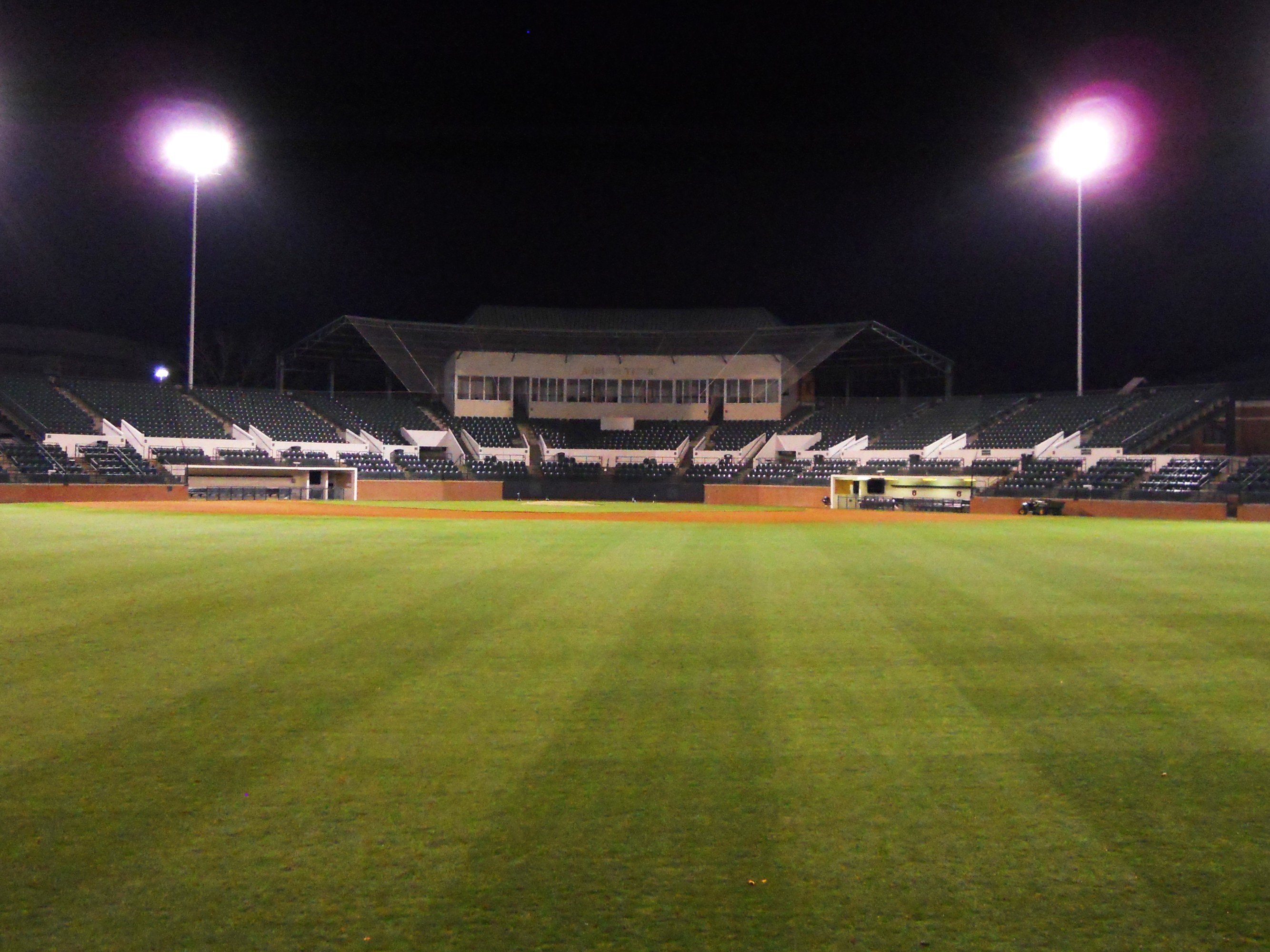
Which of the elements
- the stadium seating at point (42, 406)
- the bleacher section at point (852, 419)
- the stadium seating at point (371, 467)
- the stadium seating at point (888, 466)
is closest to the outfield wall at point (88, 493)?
the stadium seating at point (42, 406)

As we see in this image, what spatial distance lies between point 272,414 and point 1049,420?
46.9 metres

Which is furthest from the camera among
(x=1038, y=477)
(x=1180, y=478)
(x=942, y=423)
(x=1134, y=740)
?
(x=942, y=423)

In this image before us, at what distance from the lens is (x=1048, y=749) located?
588cm

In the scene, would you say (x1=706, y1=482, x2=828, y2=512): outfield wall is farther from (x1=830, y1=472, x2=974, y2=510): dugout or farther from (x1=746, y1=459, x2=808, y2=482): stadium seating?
(x1=830, y1=472, x2=974, y2=510): dugout

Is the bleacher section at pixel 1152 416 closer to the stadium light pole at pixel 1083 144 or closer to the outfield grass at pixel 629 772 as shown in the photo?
the stadium light pole at pixel 1083 144

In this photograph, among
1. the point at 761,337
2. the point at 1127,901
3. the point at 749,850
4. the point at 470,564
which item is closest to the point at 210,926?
the point at 749,850

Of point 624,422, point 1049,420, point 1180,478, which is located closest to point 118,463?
point 624,422

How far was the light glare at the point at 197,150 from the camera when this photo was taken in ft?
151

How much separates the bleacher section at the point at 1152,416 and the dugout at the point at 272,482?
41.3 metres

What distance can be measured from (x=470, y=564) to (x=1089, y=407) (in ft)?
145

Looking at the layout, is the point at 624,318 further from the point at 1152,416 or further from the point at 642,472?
the point at 1152,416

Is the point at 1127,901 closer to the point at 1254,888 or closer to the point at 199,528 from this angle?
the point at 1254,888

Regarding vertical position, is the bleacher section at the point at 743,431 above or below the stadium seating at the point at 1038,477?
above

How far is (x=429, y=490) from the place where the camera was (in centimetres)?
5219
